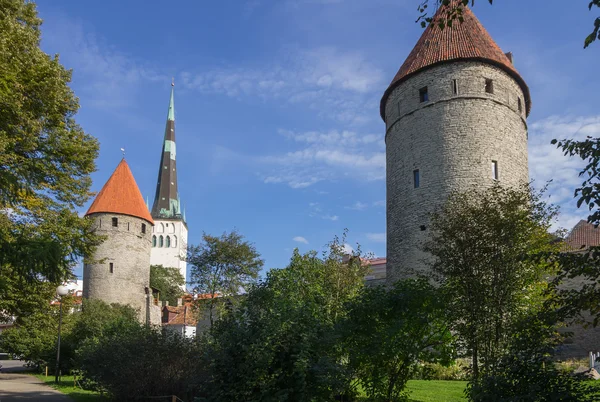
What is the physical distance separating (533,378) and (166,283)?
68745 mm

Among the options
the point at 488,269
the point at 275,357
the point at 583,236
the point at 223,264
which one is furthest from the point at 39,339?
the point at 583,236

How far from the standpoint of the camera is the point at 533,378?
600cm

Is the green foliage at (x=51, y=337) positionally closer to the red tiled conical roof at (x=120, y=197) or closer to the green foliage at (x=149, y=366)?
the green foliage at (x=149, y=366)

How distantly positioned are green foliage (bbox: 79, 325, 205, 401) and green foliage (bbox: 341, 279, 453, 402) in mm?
2987

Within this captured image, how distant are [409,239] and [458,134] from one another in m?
4.71

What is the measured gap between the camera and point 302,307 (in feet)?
30.7

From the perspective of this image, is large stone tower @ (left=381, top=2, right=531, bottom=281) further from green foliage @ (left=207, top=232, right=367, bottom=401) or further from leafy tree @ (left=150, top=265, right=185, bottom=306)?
leafy tree @ (left=150, top=265, right=185, bottom=306)

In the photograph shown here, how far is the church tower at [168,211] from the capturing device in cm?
9556

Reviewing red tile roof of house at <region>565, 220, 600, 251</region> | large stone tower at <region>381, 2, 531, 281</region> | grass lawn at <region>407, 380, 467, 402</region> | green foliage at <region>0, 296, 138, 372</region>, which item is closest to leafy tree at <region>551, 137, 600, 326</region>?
grass lawn at <region>407, 380, 467, 402</region>

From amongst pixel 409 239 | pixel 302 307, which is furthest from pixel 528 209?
pixel 409 239

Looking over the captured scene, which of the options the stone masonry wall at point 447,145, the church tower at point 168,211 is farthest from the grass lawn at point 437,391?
the church tower at point 168,211

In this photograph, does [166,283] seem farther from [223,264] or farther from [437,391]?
[437,391]

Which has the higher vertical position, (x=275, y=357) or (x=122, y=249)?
(x=122, y=249)

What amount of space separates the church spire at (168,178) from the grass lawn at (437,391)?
84501 mm
